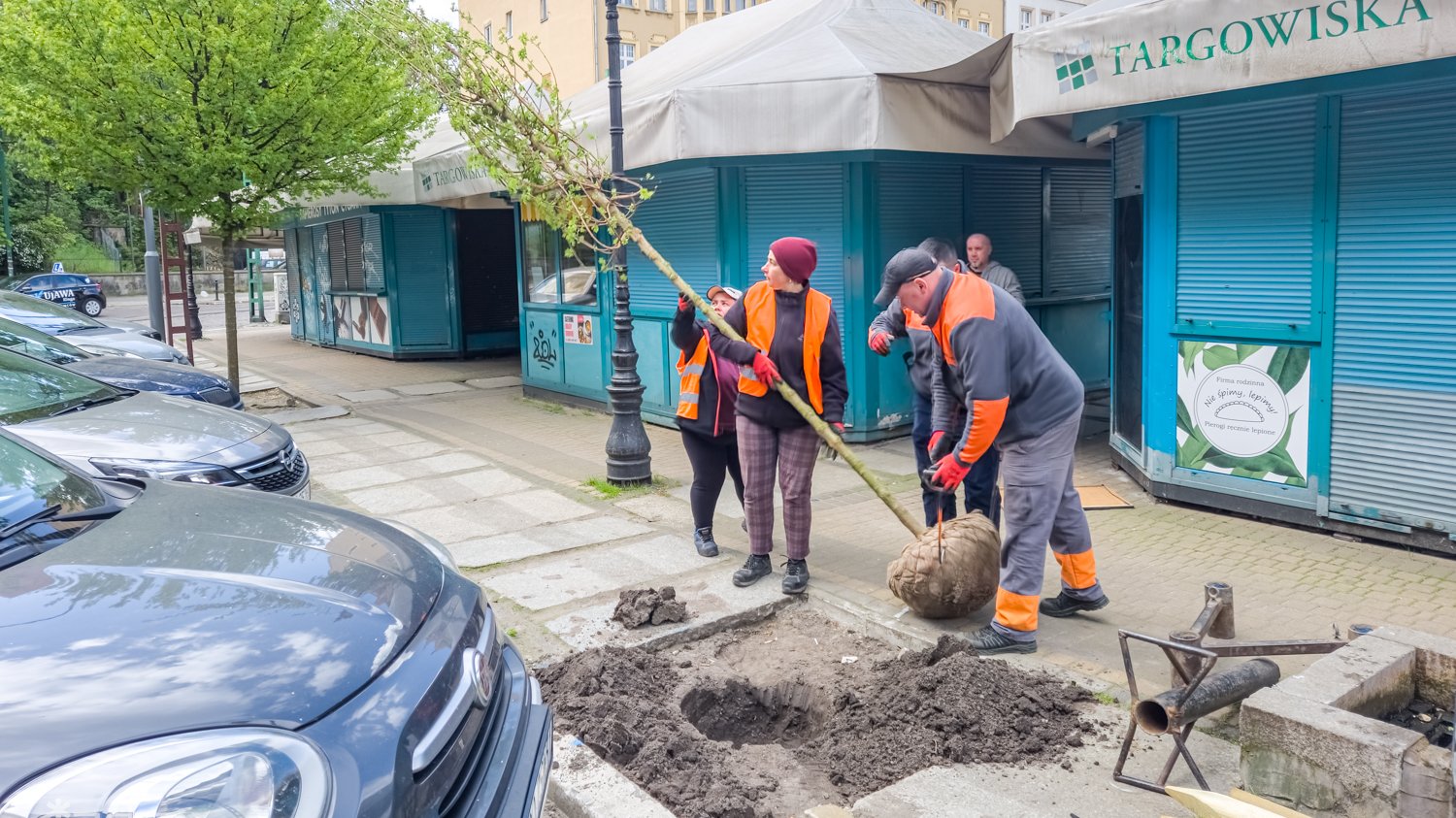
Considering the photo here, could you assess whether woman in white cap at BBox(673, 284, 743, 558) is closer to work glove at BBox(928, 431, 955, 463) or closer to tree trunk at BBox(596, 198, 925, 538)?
tree trunk at BBox(596, 198, 925, 538)

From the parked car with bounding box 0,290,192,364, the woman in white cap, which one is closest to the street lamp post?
the woman in white cap

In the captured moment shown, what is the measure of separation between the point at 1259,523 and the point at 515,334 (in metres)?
13.2

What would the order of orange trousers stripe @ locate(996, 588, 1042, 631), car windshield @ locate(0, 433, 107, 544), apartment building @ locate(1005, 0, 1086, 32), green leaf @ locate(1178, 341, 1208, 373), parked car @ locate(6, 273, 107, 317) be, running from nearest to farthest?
car windshield @ locate(0, 433, 107, 544), orange trousers stripe @ locate(996, 588, 1042, 631), green leaf @ locate(1178, 341, 1208, 373), parked car @ locate(6, 273, 107, 317), apartment building @ locate(1005, 0, 1086, 32)

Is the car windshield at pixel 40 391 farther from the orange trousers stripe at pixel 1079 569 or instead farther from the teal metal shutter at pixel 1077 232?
the teal metal shutter at pixel 1077 232

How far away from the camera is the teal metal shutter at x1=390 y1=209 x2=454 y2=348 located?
16672 mm

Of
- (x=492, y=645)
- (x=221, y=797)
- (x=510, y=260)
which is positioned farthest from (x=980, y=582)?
(x=510, y=260)

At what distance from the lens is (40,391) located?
5.93 meters

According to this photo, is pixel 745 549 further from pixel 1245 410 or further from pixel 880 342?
pixel 1245 410

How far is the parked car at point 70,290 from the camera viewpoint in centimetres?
3225

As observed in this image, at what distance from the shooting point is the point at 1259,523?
644 centimetres

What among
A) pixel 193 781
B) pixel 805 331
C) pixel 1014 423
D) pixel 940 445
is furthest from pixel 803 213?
pixel 193 781

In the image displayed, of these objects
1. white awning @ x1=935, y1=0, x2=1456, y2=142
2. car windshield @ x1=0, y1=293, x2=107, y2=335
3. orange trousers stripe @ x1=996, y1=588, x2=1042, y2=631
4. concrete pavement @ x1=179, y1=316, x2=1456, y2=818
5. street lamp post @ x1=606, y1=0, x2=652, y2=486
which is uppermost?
white awning @ x1=935, y1=0, x2=1456, y2=142

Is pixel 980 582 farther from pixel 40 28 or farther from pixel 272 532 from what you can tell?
pixel 40 28

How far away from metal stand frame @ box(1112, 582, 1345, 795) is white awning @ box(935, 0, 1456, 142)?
270 centimetres
